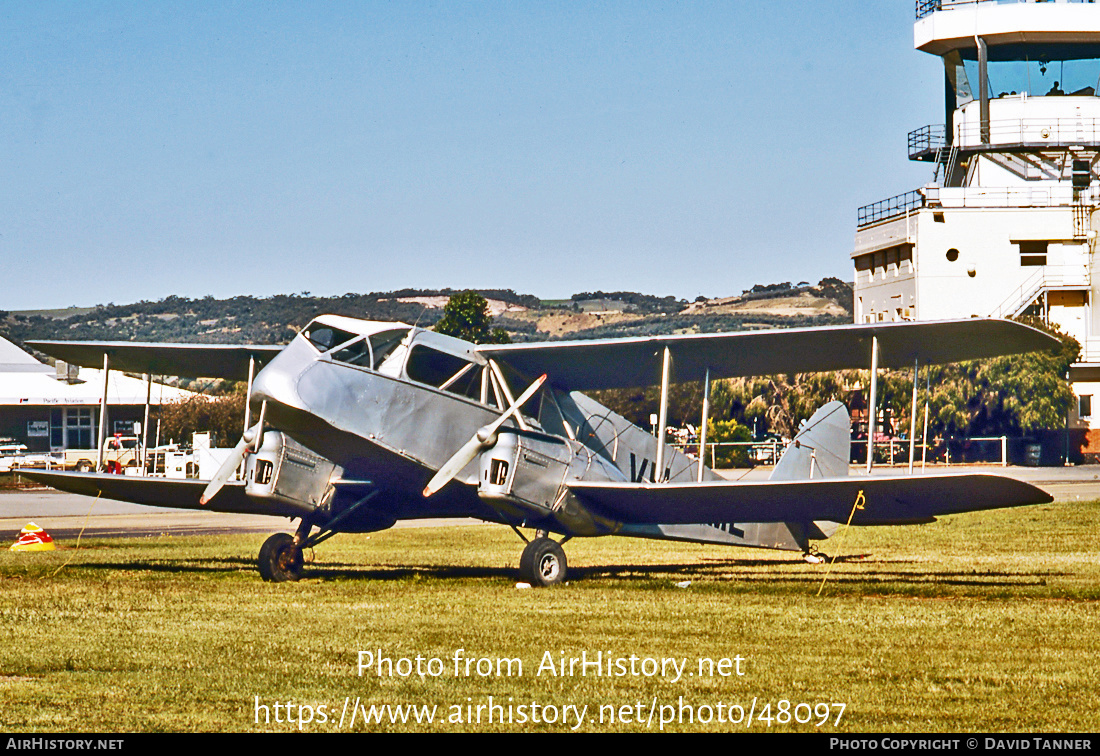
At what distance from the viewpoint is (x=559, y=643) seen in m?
11.1

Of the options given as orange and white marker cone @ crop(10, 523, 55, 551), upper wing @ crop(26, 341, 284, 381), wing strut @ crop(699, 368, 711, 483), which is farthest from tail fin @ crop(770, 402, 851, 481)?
orange and white marker cone @ crop(10, 523, 55, 551)

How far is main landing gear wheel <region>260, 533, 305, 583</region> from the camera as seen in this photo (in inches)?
667

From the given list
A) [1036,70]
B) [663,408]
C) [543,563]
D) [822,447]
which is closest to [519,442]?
[543,563]

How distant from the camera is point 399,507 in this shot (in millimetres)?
17609

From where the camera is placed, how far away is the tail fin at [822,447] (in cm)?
2044

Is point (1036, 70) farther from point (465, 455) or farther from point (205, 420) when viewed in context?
point (465, 455)

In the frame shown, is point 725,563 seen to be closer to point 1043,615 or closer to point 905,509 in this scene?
point 905,509

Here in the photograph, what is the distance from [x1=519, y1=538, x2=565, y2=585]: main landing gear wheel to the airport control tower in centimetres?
6230

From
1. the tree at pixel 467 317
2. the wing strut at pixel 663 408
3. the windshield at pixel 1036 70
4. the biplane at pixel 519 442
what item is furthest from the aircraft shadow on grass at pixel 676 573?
the tree at pixel 467 317

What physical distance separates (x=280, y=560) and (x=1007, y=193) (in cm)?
6979

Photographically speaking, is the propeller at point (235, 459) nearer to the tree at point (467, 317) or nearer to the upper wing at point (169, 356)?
the upper wing at point (169, 356)

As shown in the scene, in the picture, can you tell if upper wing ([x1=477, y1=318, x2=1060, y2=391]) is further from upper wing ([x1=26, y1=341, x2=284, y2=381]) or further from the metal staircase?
the metal staircase

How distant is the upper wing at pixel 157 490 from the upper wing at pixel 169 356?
1.86 meters
